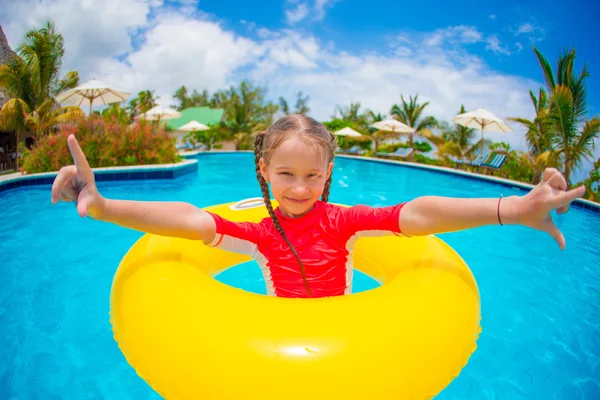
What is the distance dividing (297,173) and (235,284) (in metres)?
2.76

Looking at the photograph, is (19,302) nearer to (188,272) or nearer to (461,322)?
(188,272)

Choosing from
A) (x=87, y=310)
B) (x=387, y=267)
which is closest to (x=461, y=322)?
(x=387, y=267)

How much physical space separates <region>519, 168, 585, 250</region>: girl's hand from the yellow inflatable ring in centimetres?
43

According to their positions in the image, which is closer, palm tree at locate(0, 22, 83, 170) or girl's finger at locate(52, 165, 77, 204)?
girl's finger at locate(52, 165, 77, 204)

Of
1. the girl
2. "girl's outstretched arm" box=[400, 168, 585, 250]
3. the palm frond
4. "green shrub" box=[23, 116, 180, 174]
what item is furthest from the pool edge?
the palm frond

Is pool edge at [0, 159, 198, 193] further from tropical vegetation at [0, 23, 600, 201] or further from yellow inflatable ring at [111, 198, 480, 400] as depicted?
yellow inflatable ring at [111, 198, 480, 400]

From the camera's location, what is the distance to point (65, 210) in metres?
6.78

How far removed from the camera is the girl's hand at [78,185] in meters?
1.25

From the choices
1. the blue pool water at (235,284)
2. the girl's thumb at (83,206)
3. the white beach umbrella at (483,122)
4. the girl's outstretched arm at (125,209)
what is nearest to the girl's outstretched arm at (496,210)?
the girl's outstretched arm at (125,209)

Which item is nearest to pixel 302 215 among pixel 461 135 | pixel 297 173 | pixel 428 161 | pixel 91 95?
pixel 297 173

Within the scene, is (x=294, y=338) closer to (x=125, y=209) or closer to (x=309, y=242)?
(x=309, y=242)

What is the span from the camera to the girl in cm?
126

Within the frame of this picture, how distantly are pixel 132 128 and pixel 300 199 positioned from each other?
37.8ft

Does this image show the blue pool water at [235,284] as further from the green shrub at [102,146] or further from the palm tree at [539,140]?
the palm tree at [539,140]
